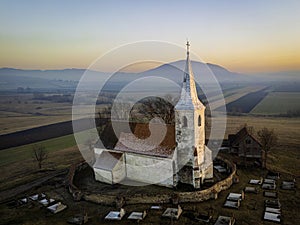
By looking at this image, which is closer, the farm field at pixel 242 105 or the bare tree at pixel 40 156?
the bare tree at pixel 40 156

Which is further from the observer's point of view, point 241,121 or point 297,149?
point 241,121

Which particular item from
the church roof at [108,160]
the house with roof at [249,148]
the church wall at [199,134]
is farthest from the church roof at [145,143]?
Result: the house with roof at [249,148]

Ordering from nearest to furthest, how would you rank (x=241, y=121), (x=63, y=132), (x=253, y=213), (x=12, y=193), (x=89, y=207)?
(x=253, y=213) → (x=89, y=207) → (x=12, y=193) → (x=63, y=132) → (x=241, y=121)

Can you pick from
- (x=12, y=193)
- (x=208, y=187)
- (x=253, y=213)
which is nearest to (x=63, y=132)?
(x=12, y=193)

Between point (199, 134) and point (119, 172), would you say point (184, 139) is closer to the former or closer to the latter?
point (199, 134)

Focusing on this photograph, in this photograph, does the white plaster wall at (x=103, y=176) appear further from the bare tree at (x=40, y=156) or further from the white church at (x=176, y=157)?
the bare tree at (x=40, y=156)

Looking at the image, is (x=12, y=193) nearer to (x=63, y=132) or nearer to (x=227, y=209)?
(x=227, y=209)

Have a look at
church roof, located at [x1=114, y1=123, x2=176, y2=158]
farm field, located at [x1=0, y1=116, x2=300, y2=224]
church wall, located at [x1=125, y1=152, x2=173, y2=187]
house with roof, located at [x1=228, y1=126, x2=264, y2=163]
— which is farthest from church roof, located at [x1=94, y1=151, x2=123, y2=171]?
house with roof, located at [x1=228, y1=126, x2=264, y2=163]
